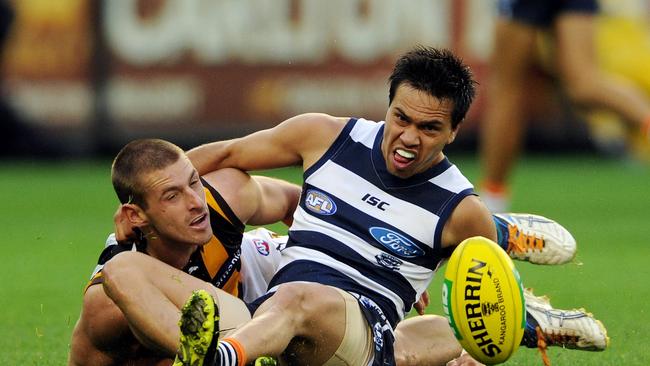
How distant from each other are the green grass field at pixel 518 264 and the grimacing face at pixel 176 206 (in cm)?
93

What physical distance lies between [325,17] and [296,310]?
981 centimetres

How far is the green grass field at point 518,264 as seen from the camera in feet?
20.3

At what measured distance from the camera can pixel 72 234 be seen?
10258 millimetres

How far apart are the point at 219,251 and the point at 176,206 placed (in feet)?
1.68

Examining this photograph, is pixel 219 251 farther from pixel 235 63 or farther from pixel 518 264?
pixel 235 63

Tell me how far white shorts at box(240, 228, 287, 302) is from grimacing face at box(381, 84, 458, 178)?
92cm

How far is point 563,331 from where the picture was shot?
5.49 metres

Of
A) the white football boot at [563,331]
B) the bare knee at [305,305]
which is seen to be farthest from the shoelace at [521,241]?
the bare knee at [305,305]

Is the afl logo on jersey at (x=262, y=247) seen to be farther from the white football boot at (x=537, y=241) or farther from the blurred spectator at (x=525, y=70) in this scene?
the blurred spectator at (x=525, y=70)

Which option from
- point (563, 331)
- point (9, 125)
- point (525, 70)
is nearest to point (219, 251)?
point (563, 331)

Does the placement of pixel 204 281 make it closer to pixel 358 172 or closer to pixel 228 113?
pixel 358 172

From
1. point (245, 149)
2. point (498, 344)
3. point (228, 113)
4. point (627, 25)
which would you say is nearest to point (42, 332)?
point (245, 149)

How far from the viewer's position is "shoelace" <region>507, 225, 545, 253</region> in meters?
5.86

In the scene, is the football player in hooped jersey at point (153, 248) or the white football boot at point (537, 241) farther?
the white football boot at point (537, 241)
